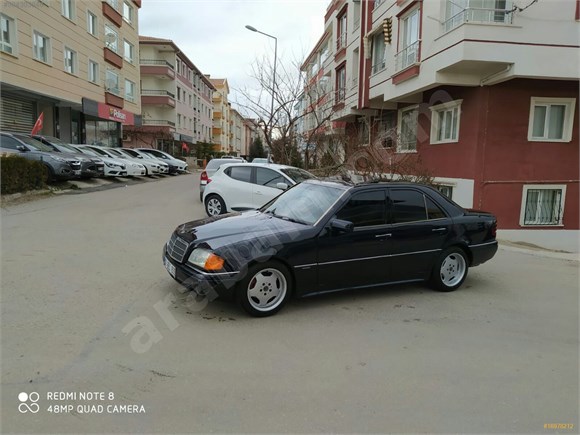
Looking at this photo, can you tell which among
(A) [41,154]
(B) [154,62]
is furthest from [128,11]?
(A) [41,154]

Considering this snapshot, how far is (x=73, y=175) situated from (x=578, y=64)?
16.4 m

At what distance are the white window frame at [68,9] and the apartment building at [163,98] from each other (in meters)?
16.9

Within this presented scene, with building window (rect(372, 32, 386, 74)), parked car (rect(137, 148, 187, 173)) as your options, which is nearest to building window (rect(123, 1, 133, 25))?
parked car (rect(137, 148, 187, 173))

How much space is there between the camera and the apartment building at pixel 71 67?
61.1 feet

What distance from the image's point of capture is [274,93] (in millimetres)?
18938

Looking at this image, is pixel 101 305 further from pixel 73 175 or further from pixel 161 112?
pixel 161 112

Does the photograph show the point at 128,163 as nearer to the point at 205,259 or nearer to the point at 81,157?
the point at 81,157

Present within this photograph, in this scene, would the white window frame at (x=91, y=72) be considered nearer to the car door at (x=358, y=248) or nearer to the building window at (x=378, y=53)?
the building window at (x=378, y=53)

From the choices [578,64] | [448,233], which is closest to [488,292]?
[448,233]

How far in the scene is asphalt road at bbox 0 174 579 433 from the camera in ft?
9.57

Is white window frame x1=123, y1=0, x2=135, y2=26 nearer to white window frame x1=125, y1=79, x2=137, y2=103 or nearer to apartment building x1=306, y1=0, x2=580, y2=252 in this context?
white window frame x1=125, y1=79, x2=137, y2=103

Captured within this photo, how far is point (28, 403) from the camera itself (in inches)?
116

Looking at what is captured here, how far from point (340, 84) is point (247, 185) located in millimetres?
17116

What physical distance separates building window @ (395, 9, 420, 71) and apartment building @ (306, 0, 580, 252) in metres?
0.05
